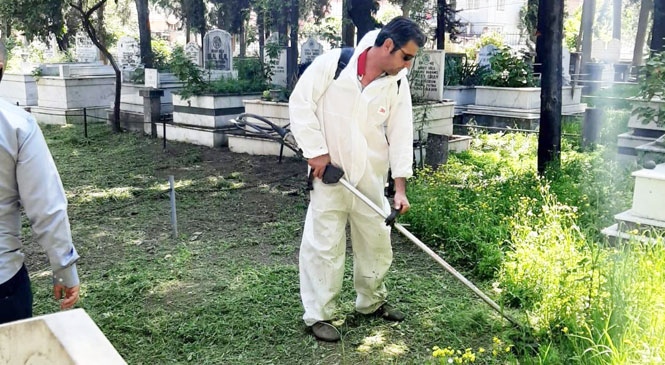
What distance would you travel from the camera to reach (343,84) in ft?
11.5

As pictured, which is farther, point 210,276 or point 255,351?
point 210,276

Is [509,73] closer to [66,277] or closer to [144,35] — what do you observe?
[144,35]

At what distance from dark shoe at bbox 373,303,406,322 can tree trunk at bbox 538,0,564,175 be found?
4136mm

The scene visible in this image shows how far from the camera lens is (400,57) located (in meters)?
3.38

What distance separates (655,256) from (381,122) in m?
1.61

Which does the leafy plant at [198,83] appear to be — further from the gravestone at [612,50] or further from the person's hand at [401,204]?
the gravestone at [612,50]

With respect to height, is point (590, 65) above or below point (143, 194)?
above

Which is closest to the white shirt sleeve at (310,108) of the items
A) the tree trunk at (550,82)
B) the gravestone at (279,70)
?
the tree trunk at (550,82)

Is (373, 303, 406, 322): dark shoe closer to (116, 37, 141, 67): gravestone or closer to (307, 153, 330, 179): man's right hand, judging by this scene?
(307, 153, 330, 179): man's right hand

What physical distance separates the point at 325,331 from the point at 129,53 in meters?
14.6

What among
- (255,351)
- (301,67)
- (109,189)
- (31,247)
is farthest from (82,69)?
(255,351)

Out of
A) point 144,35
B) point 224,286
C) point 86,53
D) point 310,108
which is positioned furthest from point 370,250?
point 86,53

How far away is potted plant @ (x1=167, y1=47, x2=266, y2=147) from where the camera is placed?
36.6 feet

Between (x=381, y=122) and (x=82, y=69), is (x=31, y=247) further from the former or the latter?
(x=82, y=69)
